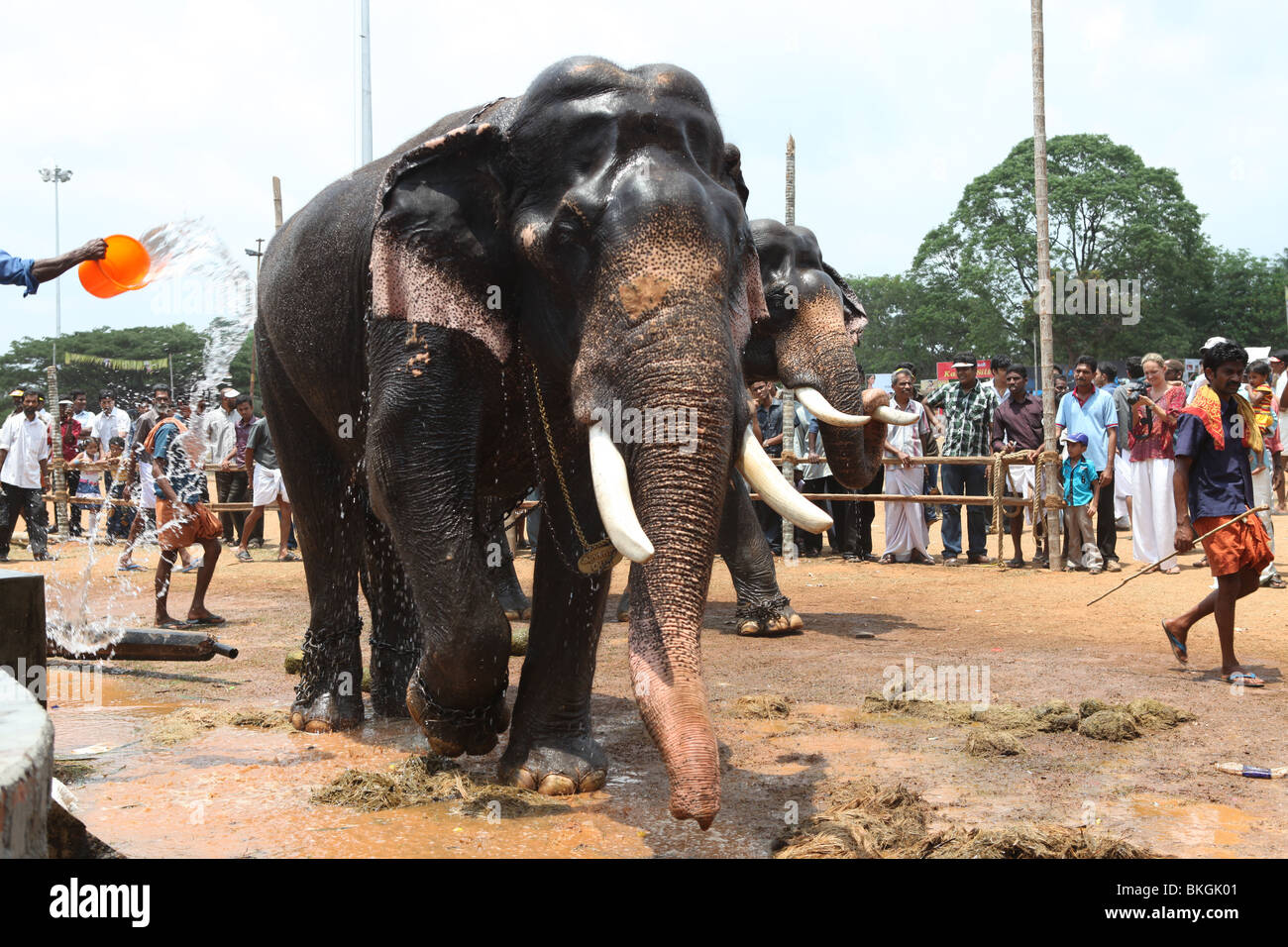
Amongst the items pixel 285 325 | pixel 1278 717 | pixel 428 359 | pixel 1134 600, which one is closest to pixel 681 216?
pixel 428 359

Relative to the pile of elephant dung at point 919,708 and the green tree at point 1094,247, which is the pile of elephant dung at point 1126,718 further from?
the green tree at point 1094,247

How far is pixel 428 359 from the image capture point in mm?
4570

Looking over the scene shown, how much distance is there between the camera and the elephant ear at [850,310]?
812 centimetres

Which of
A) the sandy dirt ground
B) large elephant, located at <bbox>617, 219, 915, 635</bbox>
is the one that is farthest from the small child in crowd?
large elephant, located at <bbox>617, 219, 915, 635</bbox>

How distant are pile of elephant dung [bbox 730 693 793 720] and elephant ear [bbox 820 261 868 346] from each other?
249 centimetres

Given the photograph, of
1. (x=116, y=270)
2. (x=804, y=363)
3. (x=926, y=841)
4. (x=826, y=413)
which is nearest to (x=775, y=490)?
(x=926, y=841)

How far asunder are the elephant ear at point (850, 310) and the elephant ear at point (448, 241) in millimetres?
3637

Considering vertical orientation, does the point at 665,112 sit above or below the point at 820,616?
above

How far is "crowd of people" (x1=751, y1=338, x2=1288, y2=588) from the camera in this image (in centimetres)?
1238

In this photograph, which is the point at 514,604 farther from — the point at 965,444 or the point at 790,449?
the point at 965,444

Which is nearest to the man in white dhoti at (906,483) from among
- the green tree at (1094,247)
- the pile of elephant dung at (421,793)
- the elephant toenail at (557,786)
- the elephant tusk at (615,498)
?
the elephant toenail at (557,786)

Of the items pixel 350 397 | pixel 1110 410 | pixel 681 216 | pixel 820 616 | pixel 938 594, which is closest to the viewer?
pixel 681 216

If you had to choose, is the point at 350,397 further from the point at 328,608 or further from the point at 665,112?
the point at 665,112

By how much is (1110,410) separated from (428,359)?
32.6 ft
